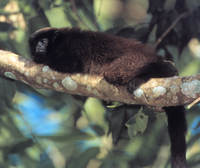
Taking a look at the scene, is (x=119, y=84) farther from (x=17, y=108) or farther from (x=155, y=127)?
(x=17, y=108)

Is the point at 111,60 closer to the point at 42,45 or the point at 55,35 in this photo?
the point at 55,35

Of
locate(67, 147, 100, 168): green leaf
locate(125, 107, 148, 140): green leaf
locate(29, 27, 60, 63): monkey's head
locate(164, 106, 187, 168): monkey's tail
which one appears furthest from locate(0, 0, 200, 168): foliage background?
locate(164, 106, 187, 168): monkey's tail

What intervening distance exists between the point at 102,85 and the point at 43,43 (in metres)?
0.83

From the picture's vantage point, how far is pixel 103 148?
97.8 inches

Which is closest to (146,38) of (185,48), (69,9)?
(185,48)

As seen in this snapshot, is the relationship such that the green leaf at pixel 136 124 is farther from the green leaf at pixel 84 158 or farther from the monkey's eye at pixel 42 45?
the monkey's eye at pixel 42 45

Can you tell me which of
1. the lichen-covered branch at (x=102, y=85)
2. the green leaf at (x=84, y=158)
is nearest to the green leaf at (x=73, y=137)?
the green leaf at (x=84, y=158)

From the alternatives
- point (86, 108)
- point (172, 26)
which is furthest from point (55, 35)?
point (172, 26)

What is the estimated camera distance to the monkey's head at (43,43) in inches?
76.2

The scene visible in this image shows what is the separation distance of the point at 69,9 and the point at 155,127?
193 cm

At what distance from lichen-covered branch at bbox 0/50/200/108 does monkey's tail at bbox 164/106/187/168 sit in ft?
0.71

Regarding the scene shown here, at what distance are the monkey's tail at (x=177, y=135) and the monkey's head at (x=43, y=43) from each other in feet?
4.14

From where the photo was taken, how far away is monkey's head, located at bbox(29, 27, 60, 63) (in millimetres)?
1937

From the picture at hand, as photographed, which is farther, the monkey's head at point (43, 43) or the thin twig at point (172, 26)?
the thin twig at point (172, 26)
